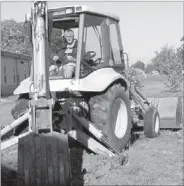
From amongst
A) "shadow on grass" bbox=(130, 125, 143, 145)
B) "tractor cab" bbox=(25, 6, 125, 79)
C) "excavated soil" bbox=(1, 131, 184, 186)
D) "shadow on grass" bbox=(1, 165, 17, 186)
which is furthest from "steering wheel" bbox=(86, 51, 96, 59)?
"shadow on grass" bbox=(1, 165, 17, 186)

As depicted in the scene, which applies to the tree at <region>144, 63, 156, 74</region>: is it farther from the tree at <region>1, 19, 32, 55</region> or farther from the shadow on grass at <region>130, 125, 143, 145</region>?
the shadow on grass at <region>130, 125, 143, 145</region>

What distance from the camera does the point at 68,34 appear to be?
560 centimetres

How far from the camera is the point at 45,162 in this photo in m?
3.50

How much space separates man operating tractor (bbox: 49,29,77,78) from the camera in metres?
5.54

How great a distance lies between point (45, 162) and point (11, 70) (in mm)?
22488

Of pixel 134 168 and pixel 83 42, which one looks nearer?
pixel 134 168

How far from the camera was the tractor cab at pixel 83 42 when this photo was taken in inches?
212

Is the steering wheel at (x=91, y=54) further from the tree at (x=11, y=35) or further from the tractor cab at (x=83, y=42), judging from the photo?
the tree at (x=11, y=35)

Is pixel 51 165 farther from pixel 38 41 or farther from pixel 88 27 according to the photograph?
pixel 88 27

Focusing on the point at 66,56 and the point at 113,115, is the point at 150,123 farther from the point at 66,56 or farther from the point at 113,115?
the point at 66,56

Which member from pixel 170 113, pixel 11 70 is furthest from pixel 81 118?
pixel 11 70

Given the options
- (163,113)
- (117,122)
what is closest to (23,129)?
(117,122)

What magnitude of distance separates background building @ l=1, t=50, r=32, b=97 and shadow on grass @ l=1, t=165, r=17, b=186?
18445 millimetres

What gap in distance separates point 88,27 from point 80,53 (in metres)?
Answer: 0.62
